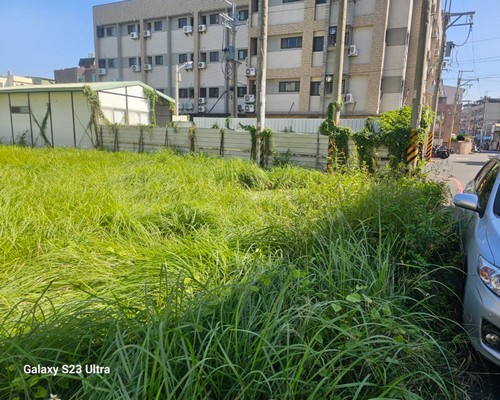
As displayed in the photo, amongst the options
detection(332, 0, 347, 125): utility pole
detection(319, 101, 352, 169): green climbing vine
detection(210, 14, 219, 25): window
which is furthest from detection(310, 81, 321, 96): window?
detection(319, 101, 352, 169): green climbing vine

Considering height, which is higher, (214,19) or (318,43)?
(214,19)

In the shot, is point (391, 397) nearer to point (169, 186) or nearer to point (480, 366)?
point (480, 366)

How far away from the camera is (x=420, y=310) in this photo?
8.43ft

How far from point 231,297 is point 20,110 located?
844 inches

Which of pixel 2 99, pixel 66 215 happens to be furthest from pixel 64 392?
pixel 2 99

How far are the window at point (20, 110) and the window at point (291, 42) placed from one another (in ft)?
58.6

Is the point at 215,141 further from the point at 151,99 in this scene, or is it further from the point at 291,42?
the point at 291,42

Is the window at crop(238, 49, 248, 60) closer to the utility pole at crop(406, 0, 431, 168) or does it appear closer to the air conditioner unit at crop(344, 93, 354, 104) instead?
the air conditioner unit at crop(344, 93, 354, 104)

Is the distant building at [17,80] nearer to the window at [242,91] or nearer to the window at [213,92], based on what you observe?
the window at [213,92]

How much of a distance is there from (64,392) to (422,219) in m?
3.38

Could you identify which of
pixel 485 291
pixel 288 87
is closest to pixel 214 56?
pixel 288 87

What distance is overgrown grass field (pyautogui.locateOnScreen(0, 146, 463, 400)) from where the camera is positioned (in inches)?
63.4

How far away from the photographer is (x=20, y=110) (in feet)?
59.3

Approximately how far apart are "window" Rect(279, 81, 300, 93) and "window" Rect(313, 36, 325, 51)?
2.68 metres
